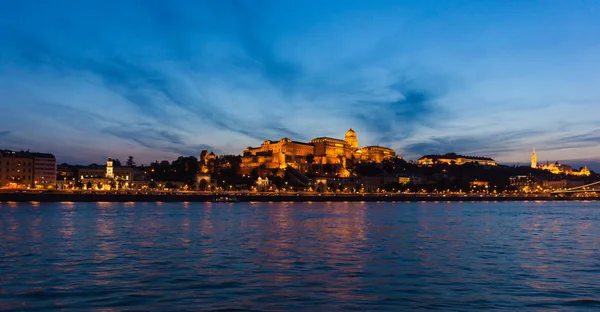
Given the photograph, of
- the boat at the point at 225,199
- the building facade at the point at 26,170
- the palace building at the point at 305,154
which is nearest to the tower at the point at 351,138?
the palace building at the point at 305,154

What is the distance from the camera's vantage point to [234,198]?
9850 cm

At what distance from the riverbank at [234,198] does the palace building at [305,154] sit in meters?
40.2

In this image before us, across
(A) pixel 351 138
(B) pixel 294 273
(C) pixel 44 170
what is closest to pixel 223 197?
(C) pixel 44 170

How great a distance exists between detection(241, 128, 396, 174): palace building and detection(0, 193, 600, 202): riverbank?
40197 mm

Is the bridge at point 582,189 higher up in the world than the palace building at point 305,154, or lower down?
lower down

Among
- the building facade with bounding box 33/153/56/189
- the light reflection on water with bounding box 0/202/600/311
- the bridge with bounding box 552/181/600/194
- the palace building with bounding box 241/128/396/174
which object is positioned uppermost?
the palace building with bounding box 241/128/396/174

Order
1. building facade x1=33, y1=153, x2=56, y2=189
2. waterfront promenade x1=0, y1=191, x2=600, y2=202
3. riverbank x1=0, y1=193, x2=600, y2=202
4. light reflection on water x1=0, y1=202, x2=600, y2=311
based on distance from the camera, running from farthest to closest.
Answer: building facade x1=33, y1=153, x2=56, y2=189
waterfront promenade x1=0, y1=191, x2=600, y2=202
riverbank x1=0, y1=193, x2=600, y2=202
light reflection on water x1=0, y1=202, x2=600, y2=311

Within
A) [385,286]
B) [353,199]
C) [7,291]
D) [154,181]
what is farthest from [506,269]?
[154,181]

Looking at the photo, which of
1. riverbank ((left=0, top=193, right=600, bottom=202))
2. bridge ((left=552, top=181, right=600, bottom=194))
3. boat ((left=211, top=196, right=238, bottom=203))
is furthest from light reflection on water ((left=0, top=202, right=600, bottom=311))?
bridge ((left=552, top=181, right=600, bottom=194))

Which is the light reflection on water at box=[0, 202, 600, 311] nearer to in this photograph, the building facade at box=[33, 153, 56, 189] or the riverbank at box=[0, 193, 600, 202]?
the riverbank at box=[0, 193, 600, 202]

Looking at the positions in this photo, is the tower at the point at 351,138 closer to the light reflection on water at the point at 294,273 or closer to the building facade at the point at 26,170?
the building facade at the point at 26,170

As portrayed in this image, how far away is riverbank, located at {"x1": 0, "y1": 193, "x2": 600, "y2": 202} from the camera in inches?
3172

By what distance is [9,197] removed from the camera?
7656cm

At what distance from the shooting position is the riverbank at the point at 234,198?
8056 cm
